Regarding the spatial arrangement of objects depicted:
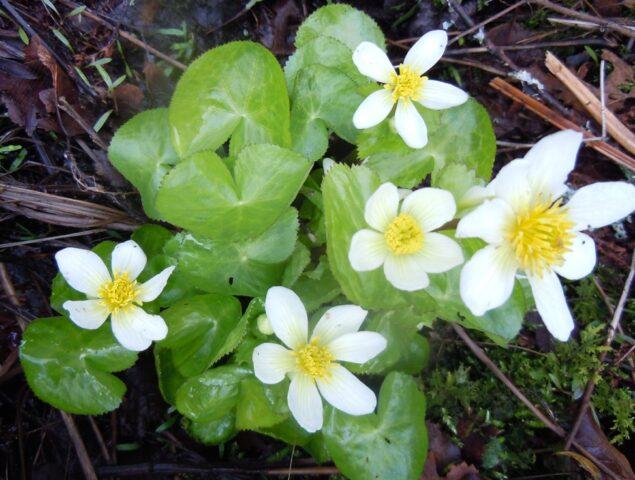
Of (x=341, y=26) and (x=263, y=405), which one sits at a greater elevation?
(x=341, y=26)

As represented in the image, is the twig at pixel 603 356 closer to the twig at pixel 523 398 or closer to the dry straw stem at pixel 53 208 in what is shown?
the twig at pixel 523 398

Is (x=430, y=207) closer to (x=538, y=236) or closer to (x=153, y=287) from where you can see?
(x=538, y=236)

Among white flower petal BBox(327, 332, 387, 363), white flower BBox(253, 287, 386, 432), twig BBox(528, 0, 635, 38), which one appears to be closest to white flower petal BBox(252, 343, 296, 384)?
white flower BBox(253, 287, 386, 432)

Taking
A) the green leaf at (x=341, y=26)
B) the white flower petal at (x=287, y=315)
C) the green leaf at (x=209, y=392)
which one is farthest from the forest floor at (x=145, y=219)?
the white flower petal at (x=287, y=315)

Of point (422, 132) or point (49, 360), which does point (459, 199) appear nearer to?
point (422, 132)

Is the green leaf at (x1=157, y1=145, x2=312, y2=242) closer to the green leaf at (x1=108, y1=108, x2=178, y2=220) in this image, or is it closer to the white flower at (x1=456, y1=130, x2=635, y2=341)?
the green leaf at (x1=108, y1=108, x2=178, y2=220)

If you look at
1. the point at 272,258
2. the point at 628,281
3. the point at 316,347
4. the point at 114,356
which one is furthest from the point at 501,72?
the point at 114,356

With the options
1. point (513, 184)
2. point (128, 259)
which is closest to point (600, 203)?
point (513, 184)
